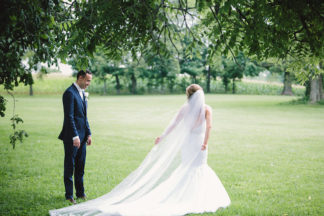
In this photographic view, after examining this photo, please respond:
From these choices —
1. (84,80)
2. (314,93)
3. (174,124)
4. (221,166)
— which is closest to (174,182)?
(174,124)

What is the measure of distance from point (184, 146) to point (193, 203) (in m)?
1.02

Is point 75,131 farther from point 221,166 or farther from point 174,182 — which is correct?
point 221,166

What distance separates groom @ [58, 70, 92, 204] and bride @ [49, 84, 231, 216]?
2.55 feet

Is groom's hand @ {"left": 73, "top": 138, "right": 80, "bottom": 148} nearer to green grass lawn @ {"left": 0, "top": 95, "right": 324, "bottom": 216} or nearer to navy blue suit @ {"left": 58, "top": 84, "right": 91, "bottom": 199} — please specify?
navy blue suit @ {"left": 58, "top": 84, "right": 91, "bottom": 199}

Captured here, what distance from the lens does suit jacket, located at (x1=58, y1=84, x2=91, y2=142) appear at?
5.40 m

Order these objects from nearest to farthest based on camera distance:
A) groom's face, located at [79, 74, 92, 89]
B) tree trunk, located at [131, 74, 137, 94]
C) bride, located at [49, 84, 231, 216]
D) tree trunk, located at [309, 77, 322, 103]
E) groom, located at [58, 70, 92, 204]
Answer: bride, located at [49, 84, 231, 216] → groom, located at [58, 70, 92, 204] → groom's face, located at [79, 74, 92, 89] → tree trunk, located at [309, 77, 322, 103] → tree trunk, located at [131, 74, 137, 94]

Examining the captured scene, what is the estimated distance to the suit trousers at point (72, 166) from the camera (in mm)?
5504

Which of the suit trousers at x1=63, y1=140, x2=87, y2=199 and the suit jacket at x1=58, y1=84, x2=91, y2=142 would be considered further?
the suit trousers at x1=63, y1=140, x2=87, y2=199

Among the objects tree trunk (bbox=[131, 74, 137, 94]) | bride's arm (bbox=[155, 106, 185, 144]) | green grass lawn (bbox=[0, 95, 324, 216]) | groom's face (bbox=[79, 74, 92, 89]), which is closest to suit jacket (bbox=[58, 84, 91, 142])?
groom's face (bbox=[79, 74, 92, 89])

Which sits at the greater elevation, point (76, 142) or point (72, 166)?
point (76, 142)

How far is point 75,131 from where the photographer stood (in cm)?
538

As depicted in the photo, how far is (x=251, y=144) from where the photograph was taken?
12.3 m

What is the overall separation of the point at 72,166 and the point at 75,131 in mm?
689

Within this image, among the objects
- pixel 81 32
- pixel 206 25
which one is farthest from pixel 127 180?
pixel 206 25
